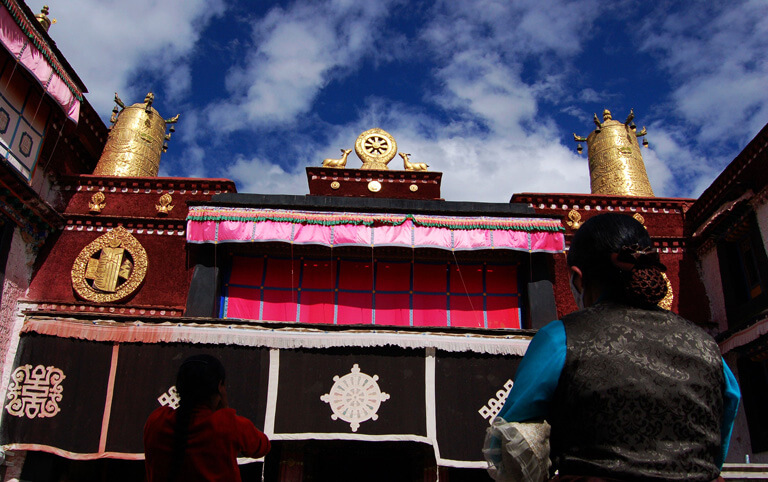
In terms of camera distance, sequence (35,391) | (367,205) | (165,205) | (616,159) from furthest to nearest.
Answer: (616,159), (165,205), (367,205), (35,391)

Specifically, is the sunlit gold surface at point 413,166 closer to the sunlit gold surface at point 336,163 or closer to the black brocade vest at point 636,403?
the sunlit gold surface at point 336,163

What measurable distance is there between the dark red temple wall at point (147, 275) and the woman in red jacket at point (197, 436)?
356 inches

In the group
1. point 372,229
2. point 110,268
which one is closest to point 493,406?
point 372,229

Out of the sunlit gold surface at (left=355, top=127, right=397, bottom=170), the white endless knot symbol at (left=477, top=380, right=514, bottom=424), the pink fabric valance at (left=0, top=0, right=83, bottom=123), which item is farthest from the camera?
the sunlit gold surface at (left=355, top=127, right=397, bottom=170)

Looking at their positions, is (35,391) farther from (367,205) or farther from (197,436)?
(197,436)

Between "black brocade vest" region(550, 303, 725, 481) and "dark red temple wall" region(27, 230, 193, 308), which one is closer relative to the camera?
"black brocade vest" region(550, 303, 725, 481)

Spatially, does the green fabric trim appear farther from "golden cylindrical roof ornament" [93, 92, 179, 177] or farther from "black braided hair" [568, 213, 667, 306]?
"black braided hair" [568, 213, 667, 306]

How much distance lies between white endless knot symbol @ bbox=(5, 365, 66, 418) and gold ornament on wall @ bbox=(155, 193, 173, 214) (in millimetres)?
4347

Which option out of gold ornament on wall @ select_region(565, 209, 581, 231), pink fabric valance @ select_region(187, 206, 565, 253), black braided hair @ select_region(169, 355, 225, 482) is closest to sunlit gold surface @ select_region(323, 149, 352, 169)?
pink fabric valance @ select_region(187, 206, 565, 253)

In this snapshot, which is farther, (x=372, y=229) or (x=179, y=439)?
(x=372, y=229)

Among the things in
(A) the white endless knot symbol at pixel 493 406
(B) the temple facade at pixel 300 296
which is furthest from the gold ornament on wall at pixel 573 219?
(A) the white endless knot symbol at pixel 493 406

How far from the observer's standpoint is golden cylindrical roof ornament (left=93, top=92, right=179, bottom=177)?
14459 mm

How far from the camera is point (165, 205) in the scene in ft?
39.5

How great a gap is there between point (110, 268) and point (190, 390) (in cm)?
995
